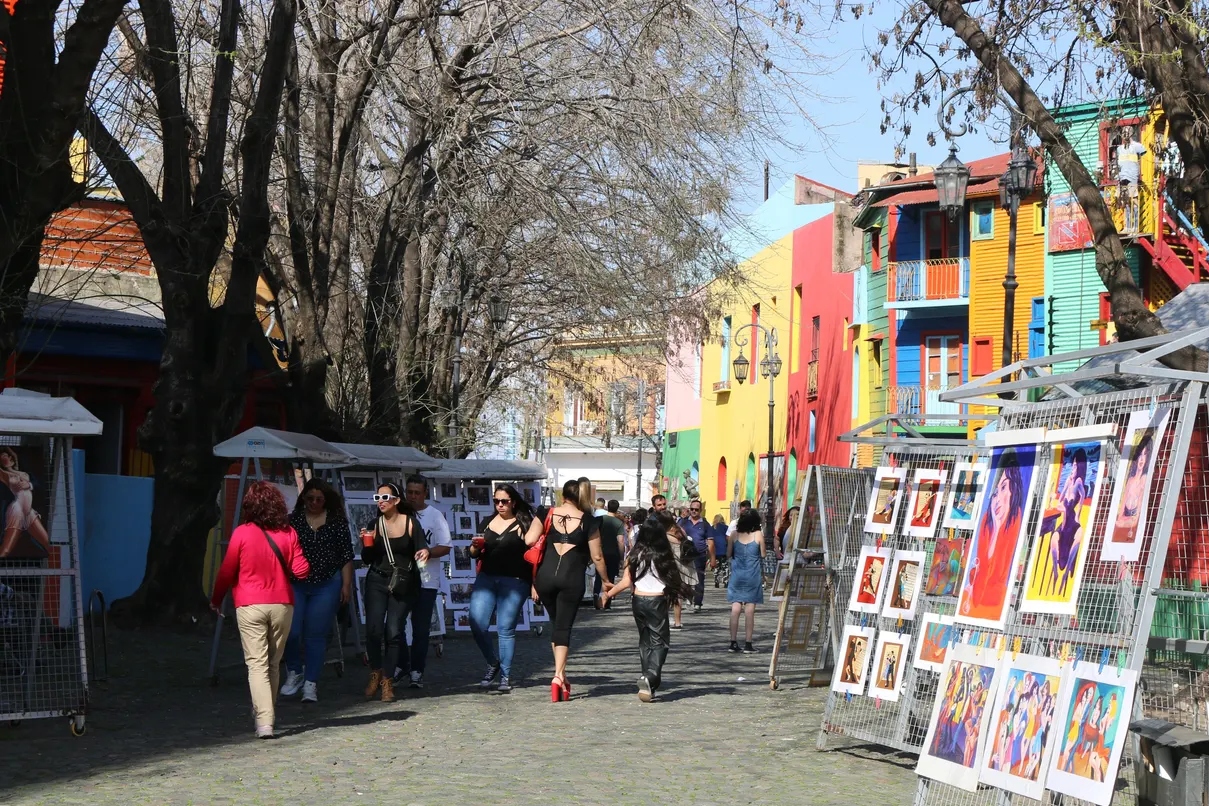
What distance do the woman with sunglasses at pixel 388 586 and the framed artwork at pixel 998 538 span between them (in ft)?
20.9

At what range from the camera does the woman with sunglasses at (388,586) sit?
1288cm

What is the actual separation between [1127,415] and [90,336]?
61.9 ft

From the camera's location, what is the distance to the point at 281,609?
1072 cm

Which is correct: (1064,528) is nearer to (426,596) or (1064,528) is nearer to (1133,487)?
(1133,487)

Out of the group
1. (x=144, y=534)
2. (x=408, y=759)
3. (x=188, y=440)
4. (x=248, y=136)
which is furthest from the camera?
(x=144, y=534)

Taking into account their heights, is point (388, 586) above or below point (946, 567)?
below

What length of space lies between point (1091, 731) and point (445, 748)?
5.15m

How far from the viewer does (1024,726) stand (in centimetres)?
673

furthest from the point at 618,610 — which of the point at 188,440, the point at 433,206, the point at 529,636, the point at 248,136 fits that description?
the point at 248,136

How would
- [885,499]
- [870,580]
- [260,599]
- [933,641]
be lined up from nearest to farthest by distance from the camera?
[933,641] → [870,580] → [260,599] → [885,499]

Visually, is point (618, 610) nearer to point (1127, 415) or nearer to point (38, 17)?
point (38, 17)

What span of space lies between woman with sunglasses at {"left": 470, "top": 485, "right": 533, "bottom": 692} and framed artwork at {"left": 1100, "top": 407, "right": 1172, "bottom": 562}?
24.9 ft

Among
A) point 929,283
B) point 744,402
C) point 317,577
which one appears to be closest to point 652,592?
point 317,577

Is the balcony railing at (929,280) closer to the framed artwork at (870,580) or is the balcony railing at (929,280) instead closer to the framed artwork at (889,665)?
the framed artwork at (870,580)
